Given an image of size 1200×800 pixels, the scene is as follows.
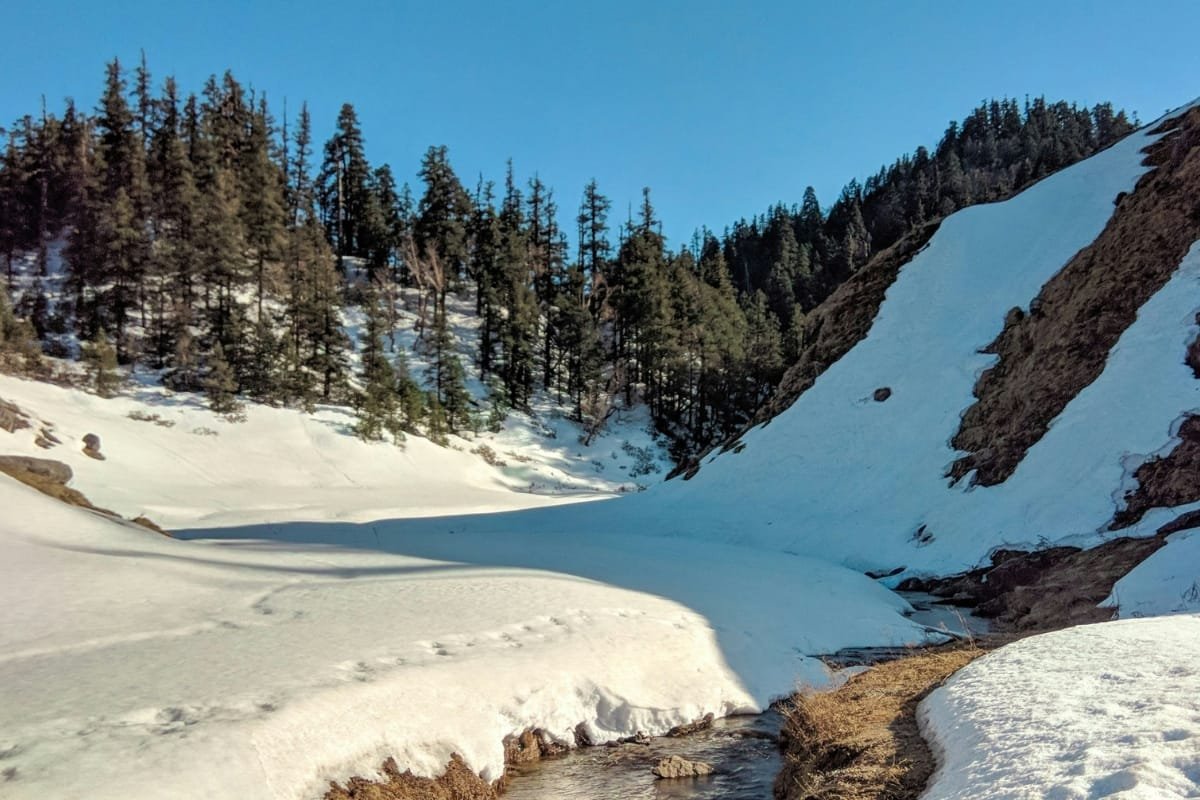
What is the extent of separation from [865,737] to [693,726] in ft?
7.72

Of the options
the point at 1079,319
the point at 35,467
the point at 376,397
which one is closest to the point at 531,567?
the point at 35,467

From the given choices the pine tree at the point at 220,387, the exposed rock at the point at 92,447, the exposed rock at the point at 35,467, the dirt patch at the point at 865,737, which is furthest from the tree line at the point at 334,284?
the dirt patch at the point at 865,737

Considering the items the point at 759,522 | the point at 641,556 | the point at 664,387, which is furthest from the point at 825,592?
the point at 664,387

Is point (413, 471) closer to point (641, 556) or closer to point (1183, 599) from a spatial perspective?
point (641, 556)

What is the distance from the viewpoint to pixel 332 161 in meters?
67.8

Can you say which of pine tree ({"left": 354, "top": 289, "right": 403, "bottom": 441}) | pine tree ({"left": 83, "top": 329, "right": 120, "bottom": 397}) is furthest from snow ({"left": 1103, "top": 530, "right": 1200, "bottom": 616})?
pine tree ({"left": 83, "top": 329, "right": 120, "bottom": 397})

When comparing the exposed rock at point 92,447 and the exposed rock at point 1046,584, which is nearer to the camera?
the exposed rock at point 1046,584

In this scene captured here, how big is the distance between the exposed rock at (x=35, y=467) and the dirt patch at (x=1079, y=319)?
19740 mm

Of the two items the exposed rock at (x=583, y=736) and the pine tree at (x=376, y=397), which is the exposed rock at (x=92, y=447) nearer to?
the pine tree at (x=376, y=397)

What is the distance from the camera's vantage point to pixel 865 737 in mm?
5793

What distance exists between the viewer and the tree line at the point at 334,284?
3950 cm

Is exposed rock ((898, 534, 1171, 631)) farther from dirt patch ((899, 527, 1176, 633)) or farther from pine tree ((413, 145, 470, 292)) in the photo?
pine tree ((413, 145, 470, 292))

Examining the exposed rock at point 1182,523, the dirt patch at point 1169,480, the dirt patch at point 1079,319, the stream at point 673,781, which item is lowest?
the stream at point 673,781

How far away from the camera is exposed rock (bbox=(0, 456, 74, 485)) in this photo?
13.2 m
